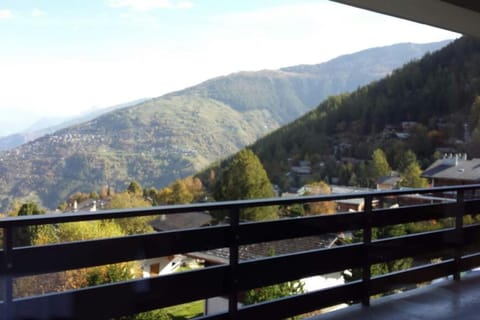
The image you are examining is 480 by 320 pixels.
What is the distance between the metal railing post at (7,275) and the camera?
1.57 meters

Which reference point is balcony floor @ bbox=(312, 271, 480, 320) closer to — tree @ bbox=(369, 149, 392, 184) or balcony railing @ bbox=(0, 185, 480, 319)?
balcony railing @ bbox=(0, 185, 480, 319)

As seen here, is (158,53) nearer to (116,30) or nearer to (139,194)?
(116,30)

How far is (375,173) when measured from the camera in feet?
34.8

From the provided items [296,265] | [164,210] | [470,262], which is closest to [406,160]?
[470,262]

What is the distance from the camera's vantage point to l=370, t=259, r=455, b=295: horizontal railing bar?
2.95m

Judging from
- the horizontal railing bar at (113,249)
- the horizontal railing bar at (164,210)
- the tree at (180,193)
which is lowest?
the tree at (180,193)

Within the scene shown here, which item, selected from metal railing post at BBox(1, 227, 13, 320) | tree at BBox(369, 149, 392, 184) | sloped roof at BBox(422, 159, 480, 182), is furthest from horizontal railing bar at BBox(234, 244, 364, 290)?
tree at BBox(369, 149, 392, 184)

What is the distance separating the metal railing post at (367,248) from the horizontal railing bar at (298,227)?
5cm

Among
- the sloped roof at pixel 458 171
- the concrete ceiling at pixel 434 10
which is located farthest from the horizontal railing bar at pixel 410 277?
the sloped roof at pixel 458 171

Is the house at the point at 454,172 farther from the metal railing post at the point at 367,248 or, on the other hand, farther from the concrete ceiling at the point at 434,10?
the metal railing post at the point at 367,248

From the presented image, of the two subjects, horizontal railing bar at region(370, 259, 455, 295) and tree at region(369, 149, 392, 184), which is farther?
tree at region(369, 149, 392, 184)

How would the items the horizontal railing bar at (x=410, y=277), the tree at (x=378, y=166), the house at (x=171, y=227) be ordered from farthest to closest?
1. the tree at (x=378, y=166)
2. the horizontal railing bar at (x=410, y=277)
3. the house at (x=171, y=227)

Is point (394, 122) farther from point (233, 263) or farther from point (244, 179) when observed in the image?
point (233, 263)

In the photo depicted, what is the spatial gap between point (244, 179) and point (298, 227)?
847cm
